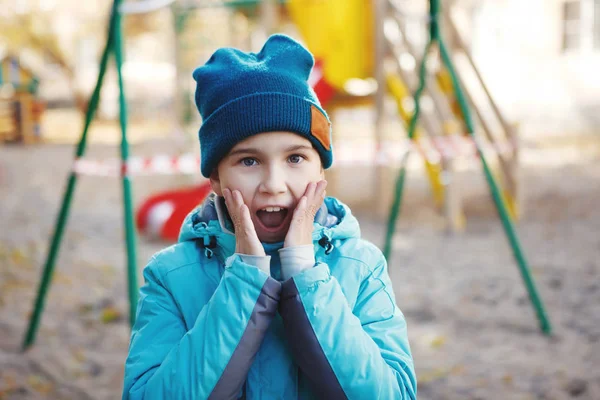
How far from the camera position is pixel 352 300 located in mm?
1445

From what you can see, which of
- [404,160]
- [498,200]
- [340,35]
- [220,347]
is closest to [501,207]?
[498,200]

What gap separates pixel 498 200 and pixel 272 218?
7.89 feet

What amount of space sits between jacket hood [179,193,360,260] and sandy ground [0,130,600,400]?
176 centimetres

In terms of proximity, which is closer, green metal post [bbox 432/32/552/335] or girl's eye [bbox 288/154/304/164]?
girl's eye [bbox 288/154/304/164]

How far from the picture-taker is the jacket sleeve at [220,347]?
130 centimetres

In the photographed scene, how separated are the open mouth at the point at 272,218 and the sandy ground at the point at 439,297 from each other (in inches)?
74.9

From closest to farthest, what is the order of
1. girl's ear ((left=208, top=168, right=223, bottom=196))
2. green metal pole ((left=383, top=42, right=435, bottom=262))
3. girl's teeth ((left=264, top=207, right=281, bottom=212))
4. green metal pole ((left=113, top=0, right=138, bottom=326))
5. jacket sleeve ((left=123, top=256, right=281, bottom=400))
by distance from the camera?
1. jacket sleeve ((left=123, top=256, right=281, bottom=400))
2. girl's teeth ((left=264, top=207, right=281, bottom=212))
3. girl's ear ((left=208, top=168, right=223, bottom=196))
4. green metal pole ((left=113, top=0, right=138, bottom=326))
5. green metal pole ((left=383, top=42, right=435, bottom=262))

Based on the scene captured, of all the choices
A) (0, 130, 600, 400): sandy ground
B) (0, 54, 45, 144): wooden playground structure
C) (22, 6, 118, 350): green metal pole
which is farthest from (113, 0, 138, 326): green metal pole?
(0, 54, 45, 144): wooden playground structure

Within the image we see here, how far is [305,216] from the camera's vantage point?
1379mm

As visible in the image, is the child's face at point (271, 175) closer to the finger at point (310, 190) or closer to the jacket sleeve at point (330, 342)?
the finger at point (310, 190)

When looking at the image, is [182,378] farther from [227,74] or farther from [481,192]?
[481,192]

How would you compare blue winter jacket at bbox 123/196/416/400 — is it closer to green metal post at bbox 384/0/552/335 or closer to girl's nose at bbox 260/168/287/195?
girl's nose at bbox 260/168/287/195

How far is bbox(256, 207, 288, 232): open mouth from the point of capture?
1.41 m

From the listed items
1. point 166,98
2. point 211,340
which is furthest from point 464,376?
point 166,98
